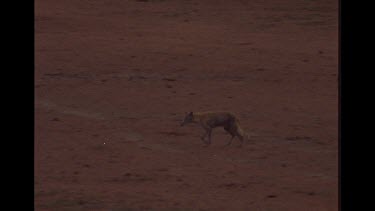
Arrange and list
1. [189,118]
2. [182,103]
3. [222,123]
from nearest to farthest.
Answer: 1. [222,123]
2. [189,118]
3. [182,103]

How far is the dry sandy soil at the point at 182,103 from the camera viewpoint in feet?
19.2

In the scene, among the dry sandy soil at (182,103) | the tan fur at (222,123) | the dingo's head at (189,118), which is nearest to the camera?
the dry sandy soil at (182,103)

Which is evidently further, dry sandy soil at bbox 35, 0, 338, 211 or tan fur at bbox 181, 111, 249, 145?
tan fur at bbox 181, 111, 249, 145

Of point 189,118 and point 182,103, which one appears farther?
point 182,103

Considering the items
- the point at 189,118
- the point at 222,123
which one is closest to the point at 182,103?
the point at 189,118

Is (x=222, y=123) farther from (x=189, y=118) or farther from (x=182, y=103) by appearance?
(x=182, y=103)

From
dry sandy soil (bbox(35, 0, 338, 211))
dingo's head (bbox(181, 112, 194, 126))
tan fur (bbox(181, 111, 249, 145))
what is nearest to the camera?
dry sandy soil (bbox(35, 0, 338, 211))

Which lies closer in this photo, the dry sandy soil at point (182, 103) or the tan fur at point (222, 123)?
the dry sandy soil at point (182, 103)

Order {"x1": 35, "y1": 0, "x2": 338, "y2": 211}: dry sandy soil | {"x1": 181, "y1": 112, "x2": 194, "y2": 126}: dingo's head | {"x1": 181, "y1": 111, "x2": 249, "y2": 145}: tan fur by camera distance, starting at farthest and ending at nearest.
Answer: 1. {"x1": 181, "y1": 112, "x2": 194, "y2": 126}: dingo's head
2. {"x1": 181, "y1": 111, "x2": 249, "y2": 145}: tan fur
3. {"x1": 35, "y1": 0, "x2": 338, "y2": 211}: dry sandy soil

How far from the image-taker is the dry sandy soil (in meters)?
5.86

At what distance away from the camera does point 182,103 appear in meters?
8.57

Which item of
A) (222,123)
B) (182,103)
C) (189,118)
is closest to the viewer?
(222,123)
